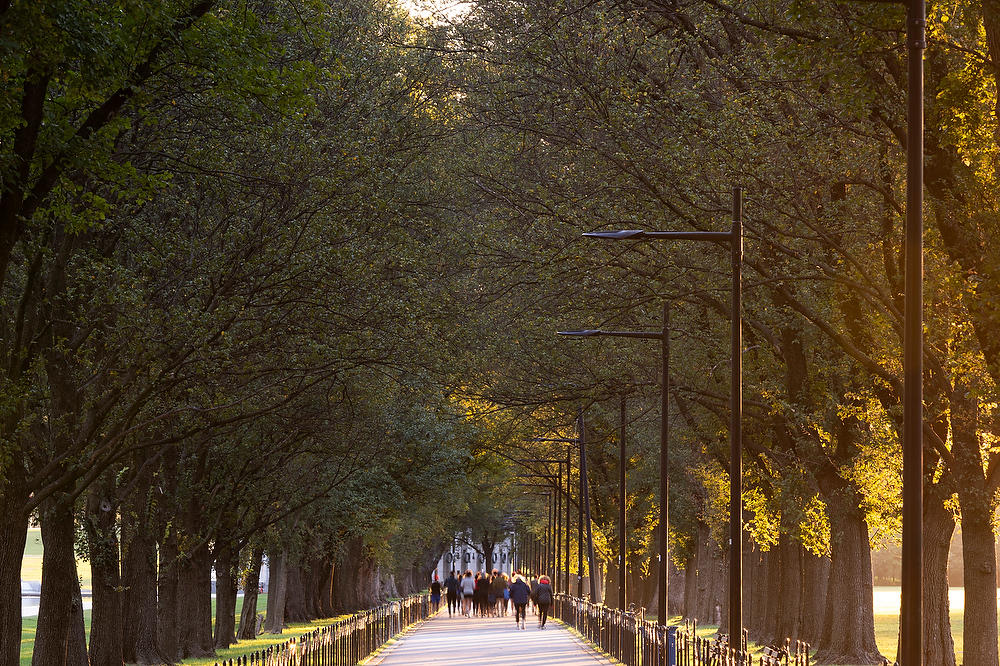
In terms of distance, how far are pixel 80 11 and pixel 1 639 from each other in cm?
1036

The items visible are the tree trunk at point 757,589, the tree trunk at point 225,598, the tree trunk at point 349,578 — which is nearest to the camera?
the tree trunk at point 757,589

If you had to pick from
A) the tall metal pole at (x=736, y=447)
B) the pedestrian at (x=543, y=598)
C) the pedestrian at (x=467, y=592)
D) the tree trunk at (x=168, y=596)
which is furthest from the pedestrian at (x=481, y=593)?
the tall metal pole at (x=736, y=447)

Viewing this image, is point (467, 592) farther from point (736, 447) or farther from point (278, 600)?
point (736, 447)

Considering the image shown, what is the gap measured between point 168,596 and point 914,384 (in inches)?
1031

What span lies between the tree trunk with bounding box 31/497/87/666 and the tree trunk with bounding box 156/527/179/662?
9535 mm

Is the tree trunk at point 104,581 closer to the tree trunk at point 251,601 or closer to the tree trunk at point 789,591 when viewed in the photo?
the tree trunk at point 789,591

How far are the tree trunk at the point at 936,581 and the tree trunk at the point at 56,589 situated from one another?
45.8ft

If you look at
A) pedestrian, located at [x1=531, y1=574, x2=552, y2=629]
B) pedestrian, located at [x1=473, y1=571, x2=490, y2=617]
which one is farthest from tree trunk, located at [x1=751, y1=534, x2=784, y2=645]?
pedestrian, located at [x1=473, y1=571, x2=490, y2=617]

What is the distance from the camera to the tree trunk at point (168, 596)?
33.9 meters

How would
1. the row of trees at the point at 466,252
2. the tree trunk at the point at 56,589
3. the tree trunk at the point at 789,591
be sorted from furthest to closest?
1. the tree trunk at the point at 789,591
2. the tree trunk at the point at 56,589
3. the row of trees at the point at 466,252

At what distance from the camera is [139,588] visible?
3241 centimetres

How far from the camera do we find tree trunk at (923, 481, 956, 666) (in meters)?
24.6

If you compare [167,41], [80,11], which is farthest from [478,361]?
[80,11]

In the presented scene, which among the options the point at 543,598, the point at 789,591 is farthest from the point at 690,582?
the point at 789,591
